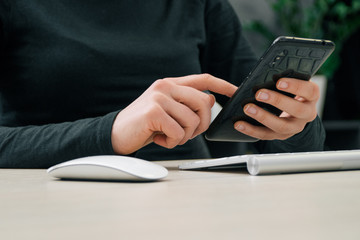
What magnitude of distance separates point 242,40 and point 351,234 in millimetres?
913

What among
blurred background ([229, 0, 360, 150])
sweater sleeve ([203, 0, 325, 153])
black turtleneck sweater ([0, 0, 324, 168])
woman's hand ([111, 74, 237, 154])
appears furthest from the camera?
blurred background ([229, 0, 360, 150])

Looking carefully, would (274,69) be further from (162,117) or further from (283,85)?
(162,117)

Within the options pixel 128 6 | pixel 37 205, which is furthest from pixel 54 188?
pixel 128 6

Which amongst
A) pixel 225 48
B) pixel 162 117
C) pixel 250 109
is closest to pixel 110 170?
pixel 162 117

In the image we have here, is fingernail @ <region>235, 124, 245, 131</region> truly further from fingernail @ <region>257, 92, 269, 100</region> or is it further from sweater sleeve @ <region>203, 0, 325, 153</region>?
sweater sleeve @ <region>203, 0, 325, 153</region>

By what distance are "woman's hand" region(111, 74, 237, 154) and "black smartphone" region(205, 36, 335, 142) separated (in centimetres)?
4

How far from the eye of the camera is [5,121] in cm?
91

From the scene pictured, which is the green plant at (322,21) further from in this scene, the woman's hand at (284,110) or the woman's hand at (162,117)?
the woman's hand at (162,117)

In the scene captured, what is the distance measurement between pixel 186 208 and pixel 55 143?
1.26 ft

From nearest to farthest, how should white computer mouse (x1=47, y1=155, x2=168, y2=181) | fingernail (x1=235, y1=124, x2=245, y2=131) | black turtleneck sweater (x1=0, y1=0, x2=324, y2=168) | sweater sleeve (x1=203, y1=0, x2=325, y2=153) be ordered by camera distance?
white computer mouse (x1=47, y1=155, x2=168, y2=181) → fingernail (x1=235, y1=124, x2=245, y2=131) → black turtleneck sweater (x1=0, y1=0, x2=324, y2=168) → sweater sleeve (x1=203, y1=0, x2=325, y2=153)

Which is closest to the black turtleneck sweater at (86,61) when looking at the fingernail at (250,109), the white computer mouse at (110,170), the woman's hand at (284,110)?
the woman's hand at (284,110)

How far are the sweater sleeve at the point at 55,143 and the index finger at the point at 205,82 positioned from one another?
0.41ft

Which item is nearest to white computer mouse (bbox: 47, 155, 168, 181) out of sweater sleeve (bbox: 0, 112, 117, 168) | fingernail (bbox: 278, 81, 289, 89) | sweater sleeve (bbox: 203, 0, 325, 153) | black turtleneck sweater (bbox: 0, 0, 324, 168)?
sweater sleeve (bbox: 0, 112, 117, 168)

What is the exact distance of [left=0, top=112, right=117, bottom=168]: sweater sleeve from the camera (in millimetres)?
621
